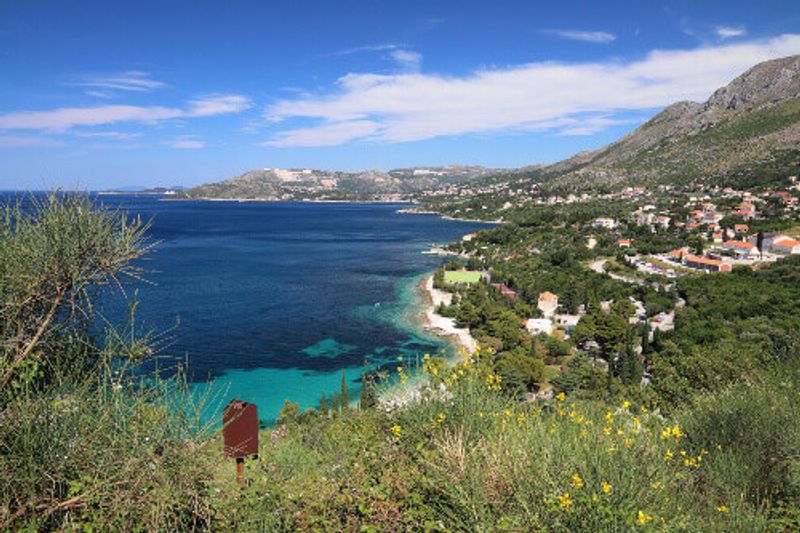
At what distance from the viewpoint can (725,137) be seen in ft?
329

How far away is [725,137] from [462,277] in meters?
89.8

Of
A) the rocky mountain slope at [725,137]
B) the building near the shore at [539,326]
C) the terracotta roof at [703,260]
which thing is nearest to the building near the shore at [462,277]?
the building near the shore at [539,326]

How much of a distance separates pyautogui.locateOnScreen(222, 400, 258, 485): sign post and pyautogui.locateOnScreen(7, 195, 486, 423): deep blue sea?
1.84 feet

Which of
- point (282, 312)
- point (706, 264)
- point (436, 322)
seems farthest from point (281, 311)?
point (706, 264)

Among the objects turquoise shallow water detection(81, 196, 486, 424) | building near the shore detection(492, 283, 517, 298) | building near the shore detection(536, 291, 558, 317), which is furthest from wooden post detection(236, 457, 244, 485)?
building near the shore detection(492, 283, 517, 298)

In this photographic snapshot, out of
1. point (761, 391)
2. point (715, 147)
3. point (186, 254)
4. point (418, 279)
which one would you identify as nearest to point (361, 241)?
point (186, 254)

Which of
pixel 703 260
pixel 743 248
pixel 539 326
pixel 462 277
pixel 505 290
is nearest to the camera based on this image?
pixel 539 326

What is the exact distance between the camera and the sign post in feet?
12.0

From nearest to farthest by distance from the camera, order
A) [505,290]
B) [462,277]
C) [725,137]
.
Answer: [505,290] < [462,277] < [725,137]

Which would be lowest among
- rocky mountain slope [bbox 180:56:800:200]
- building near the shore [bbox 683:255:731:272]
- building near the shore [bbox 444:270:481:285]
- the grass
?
building near the shore [bbox 444:270:481:285]

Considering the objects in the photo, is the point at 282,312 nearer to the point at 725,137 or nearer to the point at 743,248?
the point at 743,248

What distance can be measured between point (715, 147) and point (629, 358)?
101241mm

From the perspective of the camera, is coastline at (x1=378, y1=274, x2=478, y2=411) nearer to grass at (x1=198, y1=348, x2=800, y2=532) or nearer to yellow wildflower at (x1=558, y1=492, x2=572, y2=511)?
grass at (x1=198, y1=348, x2=800, y2=532)

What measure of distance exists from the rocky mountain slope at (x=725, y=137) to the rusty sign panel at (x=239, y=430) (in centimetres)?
9455
